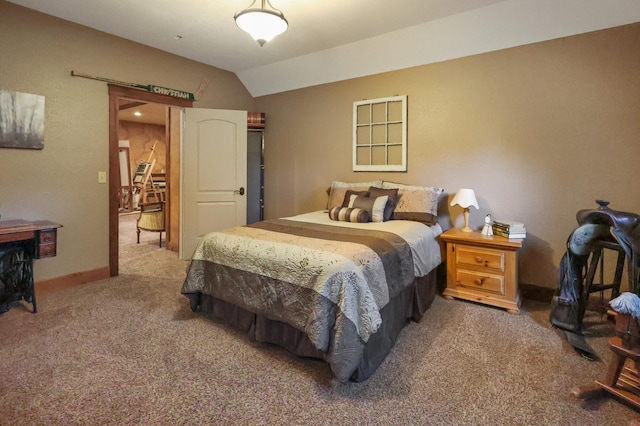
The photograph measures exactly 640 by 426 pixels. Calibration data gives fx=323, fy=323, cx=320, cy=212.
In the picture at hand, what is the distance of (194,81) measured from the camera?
4.31m

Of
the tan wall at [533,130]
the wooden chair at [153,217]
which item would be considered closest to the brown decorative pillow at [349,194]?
the tan wall at [533,130]

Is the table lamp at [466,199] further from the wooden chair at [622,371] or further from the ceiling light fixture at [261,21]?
the ceiling light fixture at [261,21]

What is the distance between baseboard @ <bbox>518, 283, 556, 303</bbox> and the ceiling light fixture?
10.3 ft

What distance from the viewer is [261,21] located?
224 cm

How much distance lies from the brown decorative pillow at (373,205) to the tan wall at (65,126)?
279 centimetres

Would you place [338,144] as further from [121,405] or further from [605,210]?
[121,405]

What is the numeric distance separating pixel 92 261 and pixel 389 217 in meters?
3.23

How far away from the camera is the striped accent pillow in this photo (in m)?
3.10

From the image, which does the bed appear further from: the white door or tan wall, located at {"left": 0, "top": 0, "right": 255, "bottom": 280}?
the white door

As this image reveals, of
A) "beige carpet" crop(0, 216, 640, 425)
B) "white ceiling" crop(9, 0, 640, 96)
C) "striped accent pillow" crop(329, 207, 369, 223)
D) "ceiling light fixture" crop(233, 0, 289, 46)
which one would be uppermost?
"white ceiling" crop(9, 0, 640, 96)

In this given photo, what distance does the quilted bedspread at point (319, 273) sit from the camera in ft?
5.77

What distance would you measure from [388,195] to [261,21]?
1.96 meters

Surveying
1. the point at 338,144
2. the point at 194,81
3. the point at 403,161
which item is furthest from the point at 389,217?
the point at 194,81

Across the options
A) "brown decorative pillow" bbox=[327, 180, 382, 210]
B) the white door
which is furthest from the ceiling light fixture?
the white door
